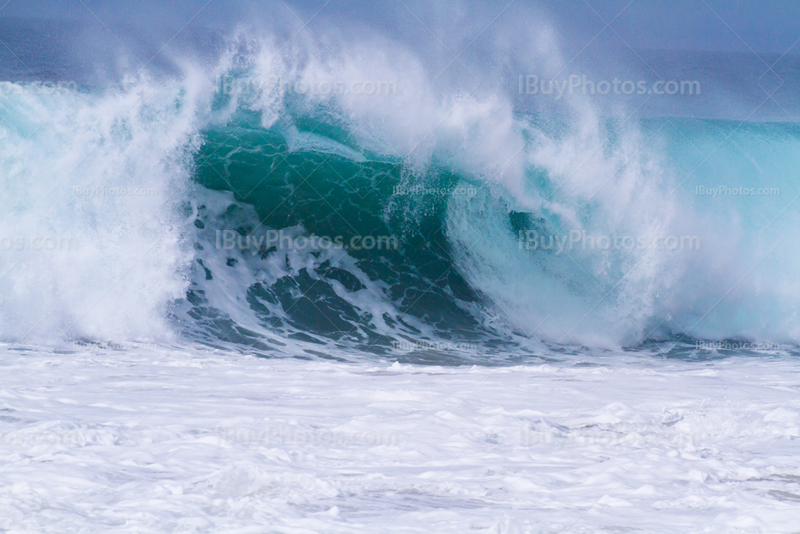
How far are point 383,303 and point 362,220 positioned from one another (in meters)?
1.81

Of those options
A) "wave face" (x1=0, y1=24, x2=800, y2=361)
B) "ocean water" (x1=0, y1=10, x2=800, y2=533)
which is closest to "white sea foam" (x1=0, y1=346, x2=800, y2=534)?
"ocean water" (x1=0, y1=10, x2=800, y2=533)

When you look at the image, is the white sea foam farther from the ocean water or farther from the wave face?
the wave face

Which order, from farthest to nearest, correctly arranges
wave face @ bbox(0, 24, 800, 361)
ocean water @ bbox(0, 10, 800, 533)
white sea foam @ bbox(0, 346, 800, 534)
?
1. wave face @ bbox(0, 24, 800, 361)
2. ocean water @ bbox(0, 10, 800, 533)
3. white sea foam @ bbox(0, 346, 800, 534)

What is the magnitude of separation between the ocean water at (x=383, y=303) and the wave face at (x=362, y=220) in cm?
5

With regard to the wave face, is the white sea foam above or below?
below

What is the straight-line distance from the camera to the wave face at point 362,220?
8797 millimetres

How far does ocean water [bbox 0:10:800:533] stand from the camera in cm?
350

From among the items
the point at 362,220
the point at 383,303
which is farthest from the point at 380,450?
the point at 362,220

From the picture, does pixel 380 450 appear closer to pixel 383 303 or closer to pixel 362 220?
pixel 383 303

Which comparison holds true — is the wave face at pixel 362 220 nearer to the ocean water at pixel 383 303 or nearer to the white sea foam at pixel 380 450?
the ocean water at pixel 383 303

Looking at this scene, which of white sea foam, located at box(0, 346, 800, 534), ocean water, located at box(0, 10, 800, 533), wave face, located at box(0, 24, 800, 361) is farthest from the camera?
wave face, located at box(0, 24, 800, 361)

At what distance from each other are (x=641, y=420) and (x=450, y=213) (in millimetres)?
6513

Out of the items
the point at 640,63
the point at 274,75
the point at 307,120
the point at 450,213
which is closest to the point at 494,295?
the point at 450,213

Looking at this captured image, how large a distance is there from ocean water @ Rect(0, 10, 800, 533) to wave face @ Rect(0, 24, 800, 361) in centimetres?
5
